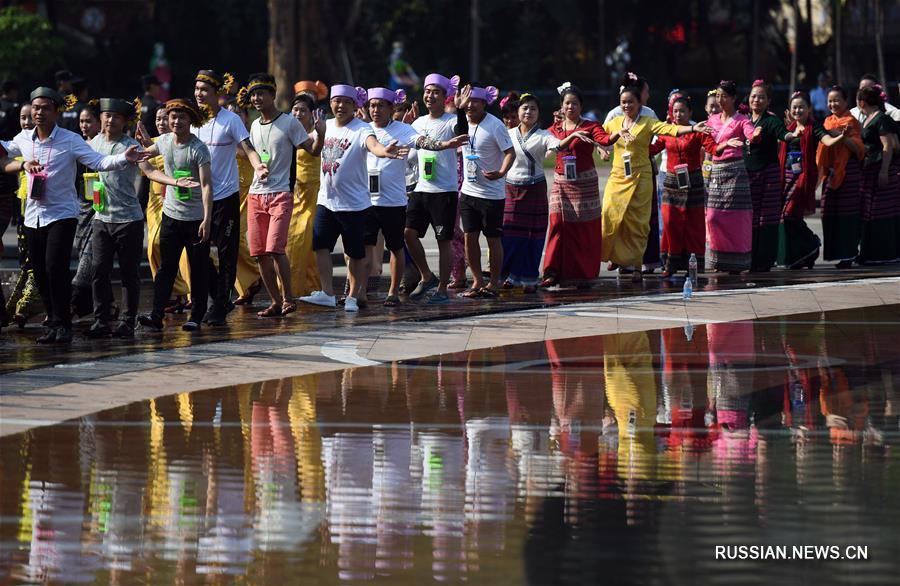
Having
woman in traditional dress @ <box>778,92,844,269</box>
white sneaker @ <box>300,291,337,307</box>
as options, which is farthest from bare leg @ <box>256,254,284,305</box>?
woman in traditional dress @ <box>778,92,844,269</box>

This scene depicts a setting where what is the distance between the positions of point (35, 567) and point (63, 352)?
18.0 ft

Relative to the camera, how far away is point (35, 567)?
6355 millimetres

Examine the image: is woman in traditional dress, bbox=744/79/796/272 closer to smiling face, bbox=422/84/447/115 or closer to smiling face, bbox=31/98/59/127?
smiling face, bbox=422/84/447/115

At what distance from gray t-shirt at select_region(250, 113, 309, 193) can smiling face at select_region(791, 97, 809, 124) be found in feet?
18.9

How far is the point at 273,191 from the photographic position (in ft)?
45.0

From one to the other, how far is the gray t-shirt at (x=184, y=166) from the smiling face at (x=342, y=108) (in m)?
1.41

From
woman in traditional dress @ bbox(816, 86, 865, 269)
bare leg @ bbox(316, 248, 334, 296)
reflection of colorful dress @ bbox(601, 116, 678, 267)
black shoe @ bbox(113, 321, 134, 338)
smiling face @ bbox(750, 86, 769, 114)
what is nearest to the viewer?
black shoe @ bbox(113, 321, 134, 338)

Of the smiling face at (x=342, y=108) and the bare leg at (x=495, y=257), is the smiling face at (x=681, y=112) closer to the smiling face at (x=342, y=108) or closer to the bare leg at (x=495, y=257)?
the bare leg at (x=495, y=257)

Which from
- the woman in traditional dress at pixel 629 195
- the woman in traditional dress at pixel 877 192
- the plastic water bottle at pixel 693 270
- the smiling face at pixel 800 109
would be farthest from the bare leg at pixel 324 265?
the woman in traditional dress at pixel 877 192

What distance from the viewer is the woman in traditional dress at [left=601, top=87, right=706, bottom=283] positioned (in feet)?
51.9

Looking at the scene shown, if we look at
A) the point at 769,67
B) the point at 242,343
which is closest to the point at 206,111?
the point at 242,343

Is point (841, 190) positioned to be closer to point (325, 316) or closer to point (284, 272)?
point (325, 316)

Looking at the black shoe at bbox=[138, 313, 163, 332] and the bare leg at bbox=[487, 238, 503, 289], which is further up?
the bare leg at bbox=[487, 238, 503, 289]

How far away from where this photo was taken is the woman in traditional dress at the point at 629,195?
15.8m
